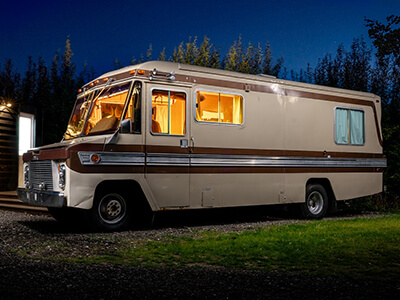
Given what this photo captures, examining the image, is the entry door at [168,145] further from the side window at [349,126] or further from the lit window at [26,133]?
the lit window at [26,133]

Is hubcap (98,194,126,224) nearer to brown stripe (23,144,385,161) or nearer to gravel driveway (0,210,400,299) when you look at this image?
brown stripe (23,144,385,161)

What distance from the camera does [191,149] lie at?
9805mm

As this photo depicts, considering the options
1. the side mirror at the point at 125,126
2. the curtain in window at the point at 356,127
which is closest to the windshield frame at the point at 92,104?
the side mirror at the point at 125,126

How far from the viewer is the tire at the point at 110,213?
889cm

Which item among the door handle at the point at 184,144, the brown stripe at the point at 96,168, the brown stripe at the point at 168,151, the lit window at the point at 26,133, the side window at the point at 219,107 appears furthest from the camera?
the lit window at the point at 26,133

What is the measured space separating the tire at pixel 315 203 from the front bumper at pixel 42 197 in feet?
19.0

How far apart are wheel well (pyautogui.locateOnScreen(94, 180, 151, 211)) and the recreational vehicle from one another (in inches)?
0.8

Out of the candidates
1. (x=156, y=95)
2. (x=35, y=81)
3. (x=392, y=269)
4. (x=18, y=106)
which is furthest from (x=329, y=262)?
(x=35, y=81)

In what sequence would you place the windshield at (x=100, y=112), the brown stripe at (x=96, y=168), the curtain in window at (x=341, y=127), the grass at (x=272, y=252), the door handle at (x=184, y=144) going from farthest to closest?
the curtain in window at (x=341, y=127), the door handle at (x=184, y=144), the windshield at (x=100, y=112), the brown stripe at (x=96, y=168), the grass at (x=272, y=252)

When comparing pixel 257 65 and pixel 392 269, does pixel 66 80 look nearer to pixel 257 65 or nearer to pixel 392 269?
pixel 257 65

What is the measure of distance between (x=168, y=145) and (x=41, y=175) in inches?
90.6

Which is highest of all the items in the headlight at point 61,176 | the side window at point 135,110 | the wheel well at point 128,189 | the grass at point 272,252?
the side window at point 135,110

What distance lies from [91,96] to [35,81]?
11474mm

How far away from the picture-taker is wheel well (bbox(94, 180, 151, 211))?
355 inches
